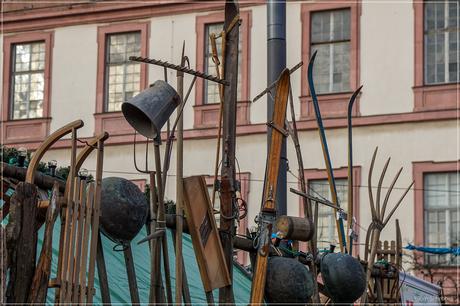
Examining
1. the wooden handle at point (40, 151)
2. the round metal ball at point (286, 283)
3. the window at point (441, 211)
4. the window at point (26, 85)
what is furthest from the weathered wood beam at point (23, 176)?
the window at point (26, 85)

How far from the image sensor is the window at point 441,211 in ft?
71.5

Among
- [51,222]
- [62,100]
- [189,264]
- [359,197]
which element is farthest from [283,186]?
[62,100]

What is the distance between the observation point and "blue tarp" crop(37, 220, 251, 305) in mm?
7402

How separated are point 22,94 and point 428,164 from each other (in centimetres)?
873

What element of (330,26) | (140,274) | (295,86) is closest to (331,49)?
(330,26)

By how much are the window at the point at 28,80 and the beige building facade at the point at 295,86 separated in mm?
27

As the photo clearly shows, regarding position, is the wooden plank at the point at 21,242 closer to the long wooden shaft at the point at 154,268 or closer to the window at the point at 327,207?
the long wooden shaft at the point at 154,268

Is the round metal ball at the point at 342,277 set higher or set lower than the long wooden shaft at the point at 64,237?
lower

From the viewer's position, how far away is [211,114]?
933 inches

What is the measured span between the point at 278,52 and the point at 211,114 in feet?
44.5

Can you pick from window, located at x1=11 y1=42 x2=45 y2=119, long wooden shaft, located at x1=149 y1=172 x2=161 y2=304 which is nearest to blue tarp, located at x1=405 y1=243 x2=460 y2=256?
window, located at x1=11 y1=42 x2=45 y2=119

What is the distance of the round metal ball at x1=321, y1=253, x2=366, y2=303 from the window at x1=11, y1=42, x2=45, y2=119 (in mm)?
18451

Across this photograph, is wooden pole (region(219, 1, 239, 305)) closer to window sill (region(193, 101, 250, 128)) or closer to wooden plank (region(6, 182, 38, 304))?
wooden plank (region(6, 182, 38, 304))

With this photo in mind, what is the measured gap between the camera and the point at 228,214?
6.38 m
